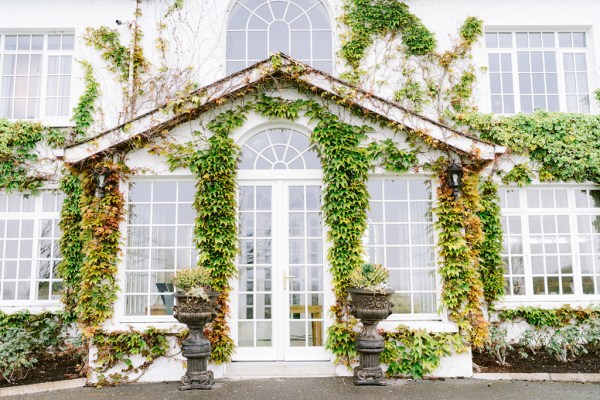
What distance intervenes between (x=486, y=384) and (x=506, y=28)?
662cm

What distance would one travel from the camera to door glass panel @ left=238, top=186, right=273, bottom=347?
7.34m

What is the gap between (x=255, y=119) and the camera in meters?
7.61

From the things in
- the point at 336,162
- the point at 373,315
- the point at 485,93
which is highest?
the point at 485,93

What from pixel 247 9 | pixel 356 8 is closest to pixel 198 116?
pixel 247 9

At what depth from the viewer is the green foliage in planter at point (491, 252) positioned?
871cm

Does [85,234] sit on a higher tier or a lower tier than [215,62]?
lower

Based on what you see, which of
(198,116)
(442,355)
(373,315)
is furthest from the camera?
(198,116)

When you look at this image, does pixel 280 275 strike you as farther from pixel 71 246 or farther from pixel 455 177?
pixel 71 246

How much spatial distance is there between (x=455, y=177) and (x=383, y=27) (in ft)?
12.1

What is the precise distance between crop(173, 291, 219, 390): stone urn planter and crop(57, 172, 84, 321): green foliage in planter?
2.89m

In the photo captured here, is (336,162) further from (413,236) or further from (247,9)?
(247,9)

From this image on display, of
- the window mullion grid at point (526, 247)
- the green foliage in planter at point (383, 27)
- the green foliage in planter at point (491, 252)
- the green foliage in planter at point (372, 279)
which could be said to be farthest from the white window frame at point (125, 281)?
the window mullion grid at point (526, 247)

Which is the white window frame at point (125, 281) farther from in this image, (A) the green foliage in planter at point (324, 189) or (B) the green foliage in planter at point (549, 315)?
(B) the green foliage in planter at point (549, 315)

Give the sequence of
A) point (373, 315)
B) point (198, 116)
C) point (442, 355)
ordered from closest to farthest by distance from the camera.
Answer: point (373, 315)
point (442, 355)
point (198, 116)
